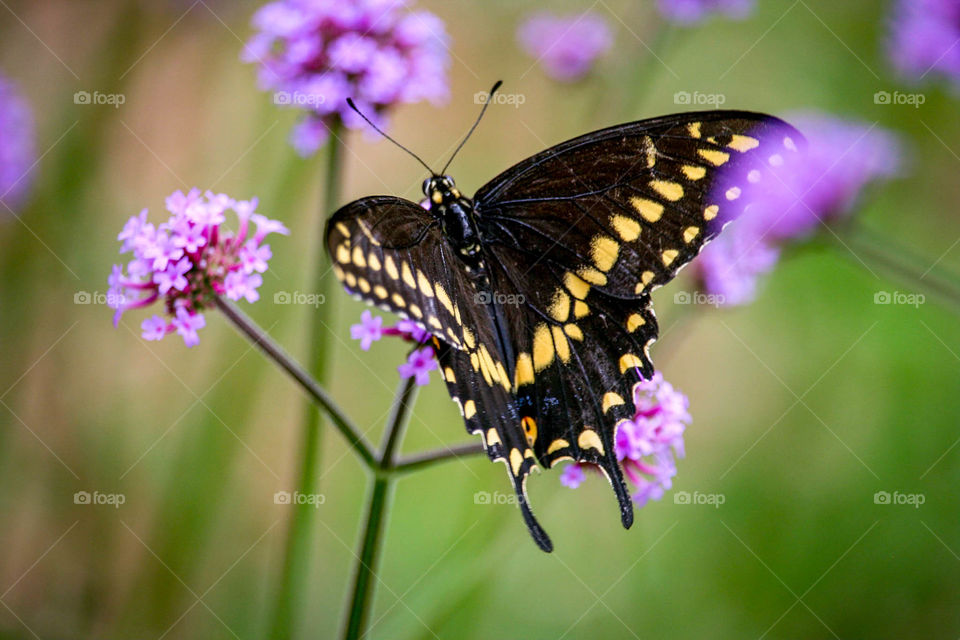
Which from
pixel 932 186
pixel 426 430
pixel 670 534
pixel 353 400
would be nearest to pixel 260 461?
pixel 353 400

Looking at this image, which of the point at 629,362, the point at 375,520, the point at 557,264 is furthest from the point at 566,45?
the point at 375,520

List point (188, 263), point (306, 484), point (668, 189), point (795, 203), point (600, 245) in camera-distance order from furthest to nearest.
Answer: point (795, 203) < point (306, 484) < point (600, 245) < point (668, 189) < point (188, 263)

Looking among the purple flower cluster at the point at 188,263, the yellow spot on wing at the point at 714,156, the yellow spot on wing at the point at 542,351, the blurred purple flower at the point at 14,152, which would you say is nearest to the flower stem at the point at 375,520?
the yellow spot on wing at the point at 542,351

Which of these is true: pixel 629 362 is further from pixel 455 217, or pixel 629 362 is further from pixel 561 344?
pixel 455 217

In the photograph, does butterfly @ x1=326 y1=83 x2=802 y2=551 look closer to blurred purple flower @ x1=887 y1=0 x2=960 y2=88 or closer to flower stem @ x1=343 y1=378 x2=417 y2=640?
flower stem @ x1=343 y1=378 x2=417 y2=640

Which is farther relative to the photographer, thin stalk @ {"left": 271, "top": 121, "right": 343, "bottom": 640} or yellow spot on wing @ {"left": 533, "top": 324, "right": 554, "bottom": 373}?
thin stalk @ {"left": 271, "top": 121, "right": 343, "bottom": 640}

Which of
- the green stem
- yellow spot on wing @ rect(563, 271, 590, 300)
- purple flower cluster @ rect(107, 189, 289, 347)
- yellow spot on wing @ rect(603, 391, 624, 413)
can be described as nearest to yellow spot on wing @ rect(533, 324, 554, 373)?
yellow spot on wing @ rect(563, 271, 590, 300)

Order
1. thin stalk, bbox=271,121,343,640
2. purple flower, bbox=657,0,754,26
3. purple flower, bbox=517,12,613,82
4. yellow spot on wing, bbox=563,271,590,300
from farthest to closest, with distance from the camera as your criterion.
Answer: purple flower, bbox=517,12,613,82
purple flower, bbox=657,0,754,26
thin stalk, bbox=271,121,343,640
yellow spot on wing, bbox=563,271,590,300

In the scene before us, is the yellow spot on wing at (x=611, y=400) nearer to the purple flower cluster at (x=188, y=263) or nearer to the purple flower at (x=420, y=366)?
the purple flower at (x=420, y=366)
